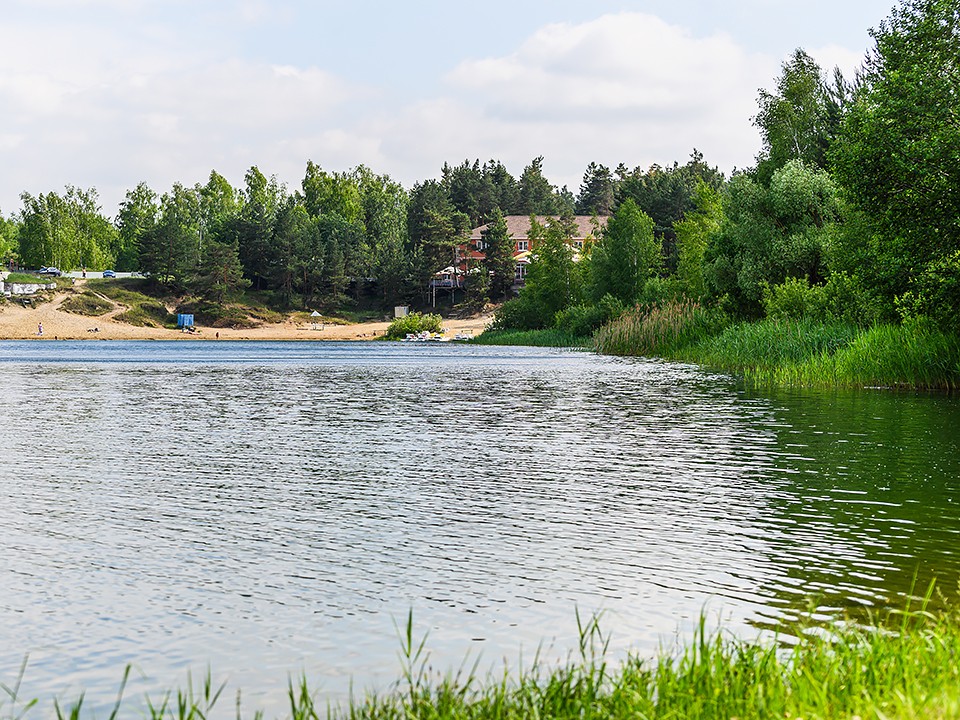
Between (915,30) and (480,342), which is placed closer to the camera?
(915,30)

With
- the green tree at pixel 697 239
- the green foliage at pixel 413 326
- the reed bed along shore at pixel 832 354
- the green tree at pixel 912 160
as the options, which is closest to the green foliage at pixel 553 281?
the green tree at pixel 697 239

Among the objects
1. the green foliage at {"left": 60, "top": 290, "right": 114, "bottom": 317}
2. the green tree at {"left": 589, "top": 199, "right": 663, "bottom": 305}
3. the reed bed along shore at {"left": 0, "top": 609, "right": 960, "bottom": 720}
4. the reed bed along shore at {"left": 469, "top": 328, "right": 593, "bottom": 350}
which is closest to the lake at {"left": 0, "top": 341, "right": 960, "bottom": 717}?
the reed bed along shore at {"left": 0, "top": 609, "right": 960, "bottom": 720}

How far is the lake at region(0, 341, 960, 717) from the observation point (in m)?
8.72

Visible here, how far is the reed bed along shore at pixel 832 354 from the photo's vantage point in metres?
36.0

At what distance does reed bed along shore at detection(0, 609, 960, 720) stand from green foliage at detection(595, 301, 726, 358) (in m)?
59.6

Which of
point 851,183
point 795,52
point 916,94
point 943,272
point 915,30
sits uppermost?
point 795,52

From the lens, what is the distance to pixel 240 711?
7148 millimetres

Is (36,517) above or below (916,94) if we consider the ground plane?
below

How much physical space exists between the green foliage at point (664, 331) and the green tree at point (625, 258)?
26861mm

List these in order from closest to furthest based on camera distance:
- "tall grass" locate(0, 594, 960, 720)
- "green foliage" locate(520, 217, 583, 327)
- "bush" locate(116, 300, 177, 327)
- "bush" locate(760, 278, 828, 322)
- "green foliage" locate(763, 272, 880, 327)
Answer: "tall grass" locate(0, 594, 960, 720)
"green foliage" locate(763, 272, 880, 327)
"bush" locate(760, 278, 828, 322)
"green foliage" locate(520, 217, 583, 327)
"bush" locate(116, 300, 177, 327)

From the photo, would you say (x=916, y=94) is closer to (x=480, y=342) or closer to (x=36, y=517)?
(x=36, y=517)

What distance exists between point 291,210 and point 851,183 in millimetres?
153449

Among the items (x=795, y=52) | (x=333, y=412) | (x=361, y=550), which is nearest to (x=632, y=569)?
(x=361, y=550)

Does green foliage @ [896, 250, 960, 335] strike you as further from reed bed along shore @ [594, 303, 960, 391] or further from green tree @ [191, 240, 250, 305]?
green tree @ [191, 240, 250, 305]
